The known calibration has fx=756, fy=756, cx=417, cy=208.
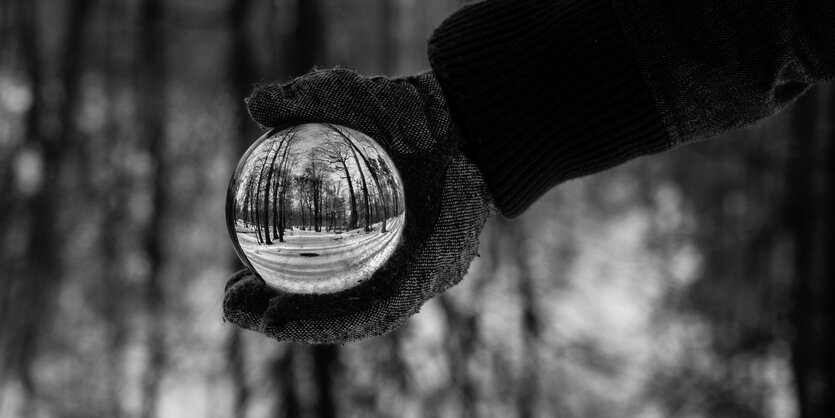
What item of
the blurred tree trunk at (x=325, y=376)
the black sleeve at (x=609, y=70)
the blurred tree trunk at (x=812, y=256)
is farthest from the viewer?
the blurred tree trunk at (x=812, y=256)

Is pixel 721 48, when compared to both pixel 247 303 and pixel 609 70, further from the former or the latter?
pixel 247 303

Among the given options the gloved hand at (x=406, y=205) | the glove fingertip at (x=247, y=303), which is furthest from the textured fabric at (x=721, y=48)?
the glove fingertip at (x=247, y=303)

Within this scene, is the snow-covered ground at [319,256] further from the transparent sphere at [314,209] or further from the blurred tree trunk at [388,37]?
the blurred tree trunk at [388,37]

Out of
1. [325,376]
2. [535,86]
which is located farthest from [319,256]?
[325,376]

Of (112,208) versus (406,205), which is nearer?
(406,205)

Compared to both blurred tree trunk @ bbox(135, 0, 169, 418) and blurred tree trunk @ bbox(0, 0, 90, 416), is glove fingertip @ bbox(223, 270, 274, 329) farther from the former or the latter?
blurred tree trunk @ bbox(0, 0, 90, 416)

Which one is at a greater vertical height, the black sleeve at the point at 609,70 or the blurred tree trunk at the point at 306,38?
the blurred tree trunk at the point at 306,38

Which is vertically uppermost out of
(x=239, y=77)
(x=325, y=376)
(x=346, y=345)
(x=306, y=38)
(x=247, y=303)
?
(x=306, y=38)
